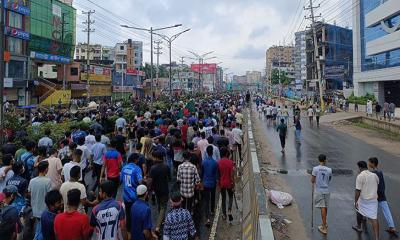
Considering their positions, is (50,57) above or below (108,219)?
above

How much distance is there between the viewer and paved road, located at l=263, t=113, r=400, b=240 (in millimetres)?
9242

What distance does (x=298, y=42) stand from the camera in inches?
5591

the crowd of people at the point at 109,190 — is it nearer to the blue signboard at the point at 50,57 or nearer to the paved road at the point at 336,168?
the paved road at the point at 336,168

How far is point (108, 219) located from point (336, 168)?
42.9 feet

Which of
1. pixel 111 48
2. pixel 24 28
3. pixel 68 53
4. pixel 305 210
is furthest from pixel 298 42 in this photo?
pixel 305 210

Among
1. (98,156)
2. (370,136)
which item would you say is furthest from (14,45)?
(98,156)

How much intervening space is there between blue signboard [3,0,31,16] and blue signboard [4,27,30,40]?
2295mm

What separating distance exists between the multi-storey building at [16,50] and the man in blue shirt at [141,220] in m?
41.2

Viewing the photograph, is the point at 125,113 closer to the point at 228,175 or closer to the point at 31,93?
the point at 228,175

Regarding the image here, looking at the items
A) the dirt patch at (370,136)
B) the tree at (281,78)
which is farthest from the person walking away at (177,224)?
the tree at (281,78)

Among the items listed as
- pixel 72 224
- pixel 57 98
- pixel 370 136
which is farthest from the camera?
pixel 57 98

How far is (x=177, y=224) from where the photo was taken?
5.48m

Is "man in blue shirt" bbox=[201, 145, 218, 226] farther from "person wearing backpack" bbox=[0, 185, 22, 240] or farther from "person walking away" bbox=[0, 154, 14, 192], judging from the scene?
"person wearing backpack" bbox=[0, 185, 22, 240]

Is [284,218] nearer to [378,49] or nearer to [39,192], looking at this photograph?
[39,192]
